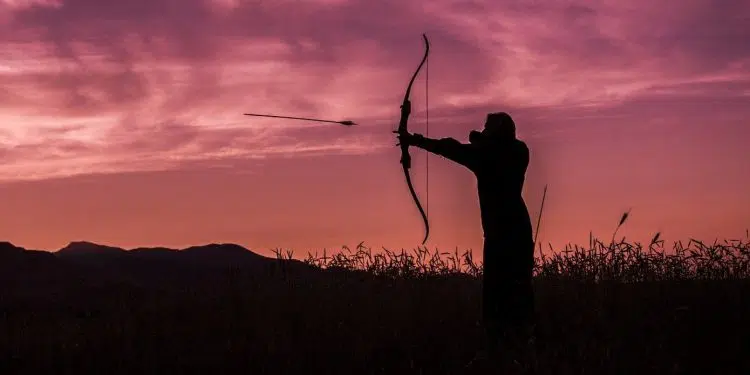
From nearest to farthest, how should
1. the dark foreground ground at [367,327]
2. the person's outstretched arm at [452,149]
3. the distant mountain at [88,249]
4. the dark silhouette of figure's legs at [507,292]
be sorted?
the dark foreground ground at [367,327] < the person's outstretched arm at [452,149] < the dark silhouette of figure's legs at [507,292] < the distant mountain at [88,249]

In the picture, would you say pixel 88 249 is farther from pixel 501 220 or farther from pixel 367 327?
pixel 501 220

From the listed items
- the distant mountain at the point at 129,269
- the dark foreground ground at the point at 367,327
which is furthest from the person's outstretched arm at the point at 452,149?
the distant mountain at the point at 129,269

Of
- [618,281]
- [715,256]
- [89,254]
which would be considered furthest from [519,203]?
[89,254]

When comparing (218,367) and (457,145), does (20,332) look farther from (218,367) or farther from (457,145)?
(457,145)

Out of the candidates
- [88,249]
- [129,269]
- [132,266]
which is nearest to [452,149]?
[129,269]

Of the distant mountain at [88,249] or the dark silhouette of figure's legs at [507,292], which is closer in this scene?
the dark silhouette of figure's legs at [507,292]

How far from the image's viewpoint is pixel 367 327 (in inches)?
371

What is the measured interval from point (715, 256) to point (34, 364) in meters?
8.70

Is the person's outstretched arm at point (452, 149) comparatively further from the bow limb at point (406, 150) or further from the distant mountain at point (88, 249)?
the distant mountain at point (88, 249)

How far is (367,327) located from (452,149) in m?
2.35

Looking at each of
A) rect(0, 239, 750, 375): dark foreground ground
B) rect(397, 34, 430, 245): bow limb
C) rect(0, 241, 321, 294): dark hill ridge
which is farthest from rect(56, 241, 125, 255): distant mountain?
rect(397, 34, 430, 245): bow limb

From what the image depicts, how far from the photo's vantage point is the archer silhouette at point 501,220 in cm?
847

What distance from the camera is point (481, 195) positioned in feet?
28.3

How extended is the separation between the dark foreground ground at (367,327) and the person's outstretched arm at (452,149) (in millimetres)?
1934
